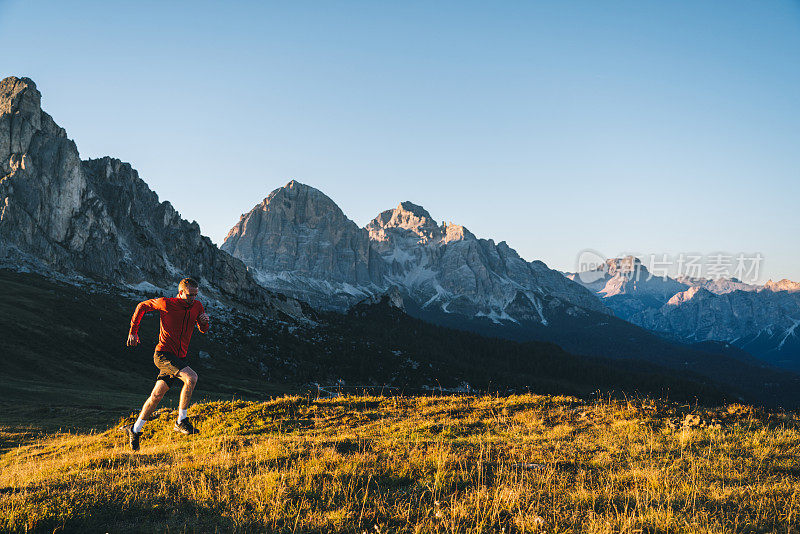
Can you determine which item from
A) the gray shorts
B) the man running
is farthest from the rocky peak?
the gray shorts

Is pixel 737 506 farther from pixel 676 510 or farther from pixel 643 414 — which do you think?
pixel 643 414

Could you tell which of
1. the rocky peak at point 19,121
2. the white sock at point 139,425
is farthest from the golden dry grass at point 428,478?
the rocky peak at point 19,121

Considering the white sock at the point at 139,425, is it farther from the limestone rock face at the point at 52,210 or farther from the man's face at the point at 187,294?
the limestone rock face at the point at 52,210

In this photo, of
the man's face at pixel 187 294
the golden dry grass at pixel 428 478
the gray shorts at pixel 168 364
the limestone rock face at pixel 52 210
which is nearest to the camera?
the golden dry grass at pixel 428 478

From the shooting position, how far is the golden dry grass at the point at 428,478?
6.35 meters

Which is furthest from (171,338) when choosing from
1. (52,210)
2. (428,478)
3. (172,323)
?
(52,210)

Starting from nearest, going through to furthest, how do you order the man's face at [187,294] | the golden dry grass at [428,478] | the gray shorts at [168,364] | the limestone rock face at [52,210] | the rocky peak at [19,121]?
the golden dry grass at [428,478]
the gray shorts at [168,364]
the man's face at [187,294]
the limestone rock face at [52,210]
the rocky peak at [19,121]

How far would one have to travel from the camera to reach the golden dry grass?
6.35 m

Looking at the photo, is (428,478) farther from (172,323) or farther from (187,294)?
(187,294)

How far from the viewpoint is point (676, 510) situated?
694 cm

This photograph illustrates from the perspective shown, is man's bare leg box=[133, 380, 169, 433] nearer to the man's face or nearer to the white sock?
the white sock

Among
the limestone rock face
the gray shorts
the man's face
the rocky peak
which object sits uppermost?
the rocky peak

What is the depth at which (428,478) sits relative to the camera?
828 cm

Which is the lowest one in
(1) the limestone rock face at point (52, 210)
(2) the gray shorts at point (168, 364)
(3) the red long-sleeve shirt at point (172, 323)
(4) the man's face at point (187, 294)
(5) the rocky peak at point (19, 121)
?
(2) the gray shorts at point (168, 364)
